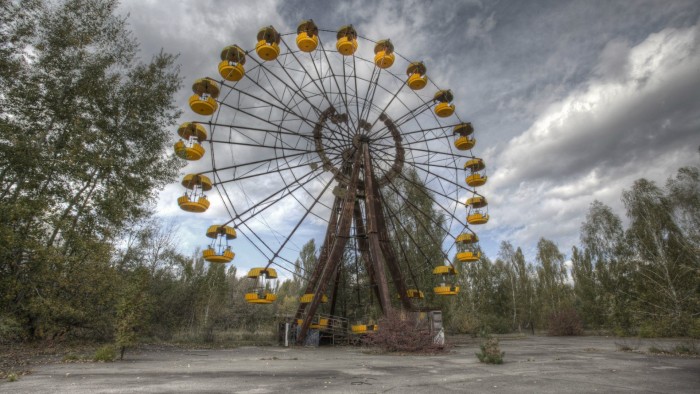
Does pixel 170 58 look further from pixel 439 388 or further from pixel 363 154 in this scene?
pixel 439 388

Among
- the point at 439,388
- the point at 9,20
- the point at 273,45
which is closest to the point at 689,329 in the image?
the point at 439,388

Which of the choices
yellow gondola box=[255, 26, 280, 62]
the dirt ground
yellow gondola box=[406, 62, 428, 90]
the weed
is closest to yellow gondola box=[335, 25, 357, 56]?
yellow gondola box=[255, 26, 280, 62]

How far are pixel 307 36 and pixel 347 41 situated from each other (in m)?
1.80

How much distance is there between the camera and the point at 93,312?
594 inches

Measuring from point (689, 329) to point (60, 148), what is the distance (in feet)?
82.7

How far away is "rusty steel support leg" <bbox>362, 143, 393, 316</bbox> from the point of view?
15.3 metres

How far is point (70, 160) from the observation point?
12.1 metres

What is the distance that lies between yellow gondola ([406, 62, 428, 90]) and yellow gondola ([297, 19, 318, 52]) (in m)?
5.66

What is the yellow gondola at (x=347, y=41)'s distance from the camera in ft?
51.8

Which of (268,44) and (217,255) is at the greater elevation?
(268,44)

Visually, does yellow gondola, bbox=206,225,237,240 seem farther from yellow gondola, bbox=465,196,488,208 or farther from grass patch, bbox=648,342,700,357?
grass patch, bbox=648,342,700,357

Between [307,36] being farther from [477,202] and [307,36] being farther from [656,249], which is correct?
[656,249]

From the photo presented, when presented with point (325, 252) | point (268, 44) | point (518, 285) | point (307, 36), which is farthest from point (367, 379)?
point (518, 285)

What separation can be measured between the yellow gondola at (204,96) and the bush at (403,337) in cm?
1166
